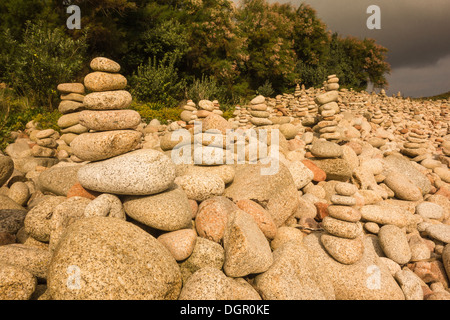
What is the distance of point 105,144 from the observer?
3.96 metres

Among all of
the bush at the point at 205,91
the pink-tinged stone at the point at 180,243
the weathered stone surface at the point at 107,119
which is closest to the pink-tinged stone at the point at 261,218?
the pink-tinged stone at the point at 180,243

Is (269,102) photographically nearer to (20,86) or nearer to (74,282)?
(20,86)

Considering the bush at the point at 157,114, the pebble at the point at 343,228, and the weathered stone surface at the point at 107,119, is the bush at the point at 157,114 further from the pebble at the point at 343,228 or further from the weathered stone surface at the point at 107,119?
the pebble at the point at 343,228

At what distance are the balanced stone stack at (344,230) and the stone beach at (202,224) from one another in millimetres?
15

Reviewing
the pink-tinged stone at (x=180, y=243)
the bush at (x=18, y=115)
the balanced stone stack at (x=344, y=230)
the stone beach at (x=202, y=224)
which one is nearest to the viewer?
the stone beach at (x=202, y=224)

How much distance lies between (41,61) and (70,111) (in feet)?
10.4

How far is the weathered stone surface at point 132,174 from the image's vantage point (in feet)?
12.0

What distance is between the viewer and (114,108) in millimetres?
4250

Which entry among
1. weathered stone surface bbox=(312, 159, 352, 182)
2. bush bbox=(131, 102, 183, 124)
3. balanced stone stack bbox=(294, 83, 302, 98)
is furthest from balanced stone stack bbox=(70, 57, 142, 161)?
balanced stone stack bbox=(294, 83, 302, 98)

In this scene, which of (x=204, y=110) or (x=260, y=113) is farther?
(x=260, y=113)

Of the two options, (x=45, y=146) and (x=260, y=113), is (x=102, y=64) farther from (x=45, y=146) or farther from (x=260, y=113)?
(x=260, y=113)

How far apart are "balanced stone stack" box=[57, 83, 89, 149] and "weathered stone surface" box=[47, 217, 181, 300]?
5935 mm

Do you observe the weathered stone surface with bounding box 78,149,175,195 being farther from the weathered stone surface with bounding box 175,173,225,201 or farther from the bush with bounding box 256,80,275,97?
the bush with bounding box 256,80,275,97

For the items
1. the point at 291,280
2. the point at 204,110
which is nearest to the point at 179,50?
the point at 204,110
